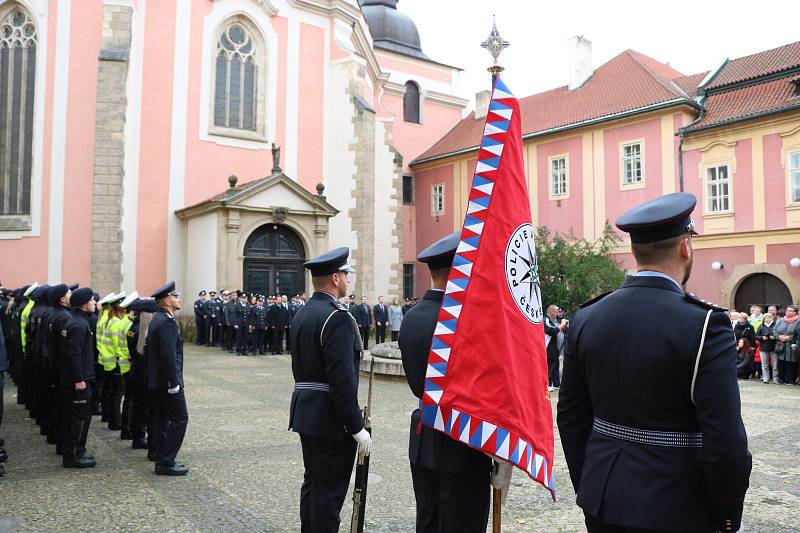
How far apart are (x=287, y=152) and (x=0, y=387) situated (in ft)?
66.1

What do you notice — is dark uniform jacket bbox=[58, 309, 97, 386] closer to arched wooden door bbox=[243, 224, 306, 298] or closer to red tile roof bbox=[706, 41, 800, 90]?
arched wooden door bbox=[243, 224, 306, 298]

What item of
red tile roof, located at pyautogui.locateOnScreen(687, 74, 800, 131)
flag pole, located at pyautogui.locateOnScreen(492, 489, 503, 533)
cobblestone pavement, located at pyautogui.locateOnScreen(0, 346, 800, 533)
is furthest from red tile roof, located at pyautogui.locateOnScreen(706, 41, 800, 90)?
flag pole, located at pyautogui.locateOnScreen(492, 489, 503, 533)

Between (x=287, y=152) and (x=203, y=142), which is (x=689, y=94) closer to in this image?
(x=287, y=152)

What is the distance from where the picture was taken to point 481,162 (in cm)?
343

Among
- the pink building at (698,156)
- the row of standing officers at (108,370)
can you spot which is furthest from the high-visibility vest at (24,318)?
the pink building at (698,156)

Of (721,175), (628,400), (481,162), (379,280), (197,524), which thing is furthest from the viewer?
(379,280)

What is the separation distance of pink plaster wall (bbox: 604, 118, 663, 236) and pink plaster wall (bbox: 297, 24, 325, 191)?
448 inches

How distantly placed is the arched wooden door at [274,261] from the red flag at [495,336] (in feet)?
64.3

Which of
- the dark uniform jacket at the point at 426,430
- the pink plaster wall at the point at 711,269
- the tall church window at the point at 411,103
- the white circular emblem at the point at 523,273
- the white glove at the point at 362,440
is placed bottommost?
the white glove at the point at 362,440

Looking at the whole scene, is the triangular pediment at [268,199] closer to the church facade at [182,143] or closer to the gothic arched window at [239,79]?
the church facade at [182,143]

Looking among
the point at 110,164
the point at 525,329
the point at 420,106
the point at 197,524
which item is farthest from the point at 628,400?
the point at 420,106

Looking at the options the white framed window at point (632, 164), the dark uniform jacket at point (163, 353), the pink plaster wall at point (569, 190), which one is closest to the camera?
the dark uniform jacket at point (163, 353)

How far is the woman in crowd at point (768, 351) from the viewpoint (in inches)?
580

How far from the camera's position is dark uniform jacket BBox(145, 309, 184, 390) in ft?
21.2
